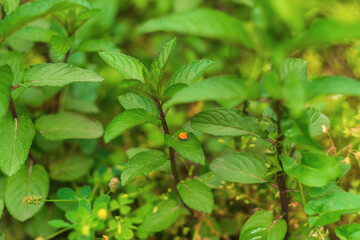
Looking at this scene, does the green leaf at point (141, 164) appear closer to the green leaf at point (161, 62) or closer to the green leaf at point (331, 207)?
the green leaf at point (161, 62)

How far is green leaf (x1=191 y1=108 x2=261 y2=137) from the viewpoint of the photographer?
50.3 inches

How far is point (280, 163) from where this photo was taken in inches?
50.3

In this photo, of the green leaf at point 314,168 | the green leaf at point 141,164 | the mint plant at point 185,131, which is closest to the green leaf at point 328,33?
the mint plant at point 185,131

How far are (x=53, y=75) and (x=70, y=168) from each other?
26.5 inches

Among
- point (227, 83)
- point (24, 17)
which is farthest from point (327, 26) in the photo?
point (24, 17)

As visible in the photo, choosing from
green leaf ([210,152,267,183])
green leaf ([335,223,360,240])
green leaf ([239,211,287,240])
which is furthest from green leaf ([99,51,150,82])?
green leaf ([335,223,360,240])

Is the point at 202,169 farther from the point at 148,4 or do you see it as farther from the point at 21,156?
the point at 148,4

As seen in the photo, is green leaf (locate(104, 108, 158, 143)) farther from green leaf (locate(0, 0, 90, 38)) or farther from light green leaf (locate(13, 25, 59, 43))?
light green leaf (locate(13, 25, 59, 43))

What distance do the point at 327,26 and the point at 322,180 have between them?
51 centimetres

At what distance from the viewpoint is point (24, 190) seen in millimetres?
1543

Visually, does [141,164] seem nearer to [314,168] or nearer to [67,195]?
[67,195]

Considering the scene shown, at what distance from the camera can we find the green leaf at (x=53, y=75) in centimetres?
129

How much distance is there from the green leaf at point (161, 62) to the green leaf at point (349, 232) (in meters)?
0.91

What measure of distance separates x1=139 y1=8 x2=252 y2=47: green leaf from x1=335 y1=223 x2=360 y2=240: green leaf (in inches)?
32.7
